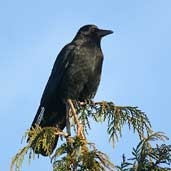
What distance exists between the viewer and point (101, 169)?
4.01 m

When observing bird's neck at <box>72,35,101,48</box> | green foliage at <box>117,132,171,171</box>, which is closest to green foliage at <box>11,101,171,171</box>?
green foliage at <box>117,132,171,171</box>

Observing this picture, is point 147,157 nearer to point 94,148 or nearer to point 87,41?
point 94,148

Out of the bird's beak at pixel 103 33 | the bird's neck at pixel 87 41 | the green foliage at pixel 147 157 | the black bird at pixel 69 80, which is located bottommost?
the green foliage at pixel 147 157

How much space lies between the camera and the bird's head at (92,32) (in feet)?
26.8

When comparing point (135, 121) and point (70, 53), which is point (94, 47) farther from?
point (135, 121)

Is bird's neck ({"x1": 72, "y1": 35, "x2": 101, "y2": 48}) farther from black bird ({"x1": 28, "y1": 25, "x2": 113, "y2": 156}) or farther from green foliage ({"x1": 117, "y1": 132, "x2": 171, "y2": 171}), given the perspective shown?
green foliage ({"x1": 117, "y1": 132, "x2": 171, "y2": 171})

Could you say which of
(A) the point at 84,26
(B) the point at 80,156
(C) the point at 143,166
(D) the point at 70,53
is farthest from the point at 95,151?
(A) the point at 84,26

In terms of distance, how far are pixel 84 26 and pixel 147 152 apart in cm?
461

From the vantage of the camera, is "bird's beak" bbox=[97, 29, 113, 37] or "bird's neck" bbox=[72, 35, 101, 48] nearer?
"bird's neck" bbox=[72, 35, 101, 48]

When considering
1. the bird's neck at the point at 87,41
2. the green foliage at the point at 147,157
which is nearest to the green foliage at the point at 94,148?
the green foliage at the point at 147,157

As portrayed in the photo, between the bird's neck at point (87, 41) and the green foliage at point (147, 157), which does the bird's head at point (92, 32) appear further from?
the green foliage at point (147, 157)

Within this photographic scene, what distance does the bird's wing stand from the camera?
7302 millimetres

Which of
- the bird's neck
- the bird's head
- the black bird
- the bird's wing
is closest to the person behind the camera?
the black bird

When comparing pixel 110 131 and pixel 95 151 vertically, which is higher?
pixel 110 131
